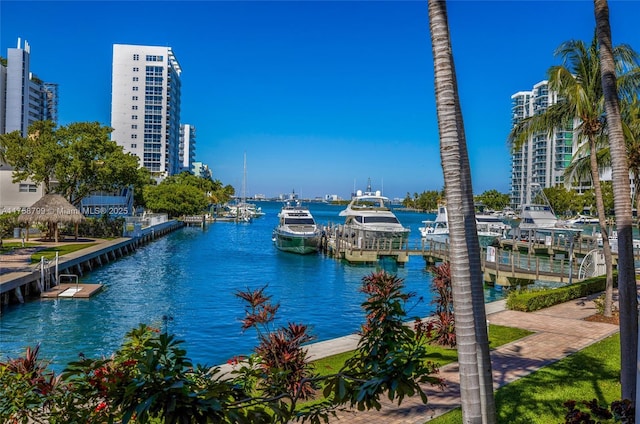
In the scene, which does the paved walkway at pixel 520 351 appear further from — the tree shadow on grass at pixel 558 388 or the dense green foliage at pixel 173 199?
the dense green foliage at pixel 173 199

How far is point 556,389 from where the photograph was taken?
389 inches

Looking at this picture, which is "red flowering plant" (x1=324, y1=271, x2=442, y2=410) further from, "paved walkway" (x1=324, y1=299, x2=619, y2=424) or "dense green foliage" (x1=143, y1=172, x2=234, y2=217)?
"dense green foliage" (x1=143, y1=172, x2=234, y2=217)

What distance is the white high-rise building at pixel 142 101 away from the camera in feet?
447

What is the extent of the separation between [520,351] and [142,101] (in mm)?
136102

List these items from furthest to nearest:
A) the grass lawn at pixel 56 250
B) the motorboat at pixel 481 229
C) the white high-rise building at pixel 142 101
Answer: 1. the white high-rise building at pixel 142 101
2. the motorboat at pixel 481 229
3. the grass lawn at pixel 56 250

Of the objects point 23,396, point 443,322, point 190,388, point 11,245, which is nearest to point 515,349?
point 443,322

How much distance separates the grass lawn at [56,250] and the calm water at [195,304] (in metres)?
2.38

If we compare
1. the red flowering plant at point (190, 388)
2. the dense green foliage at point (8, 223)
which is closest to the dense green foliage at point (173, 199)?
the dense green foliage at point (8, 223)

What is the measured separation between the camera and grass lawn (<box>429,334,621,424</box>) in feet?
27.9

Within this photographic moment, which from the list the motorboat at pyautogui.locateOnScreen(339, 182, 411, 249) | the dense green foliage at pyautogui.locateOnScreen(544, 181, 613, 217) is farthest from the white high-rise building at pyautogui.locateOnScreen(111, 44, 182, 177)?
the motorboat at pyautogui.locateOnScreen(339, 182, 411, 249)

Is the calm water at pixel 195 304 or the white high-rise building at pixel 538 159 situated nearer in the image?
the calm water at pixel 195 304

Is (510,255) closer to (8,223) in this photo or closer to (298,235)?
(298,235)

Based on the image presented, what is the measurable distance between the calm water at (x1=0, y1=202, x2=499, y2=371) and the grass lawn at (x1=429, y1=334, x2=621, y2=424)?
334 centimetres

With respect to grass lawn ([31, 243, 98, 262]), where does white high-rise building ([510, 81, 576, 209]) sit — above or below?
above
